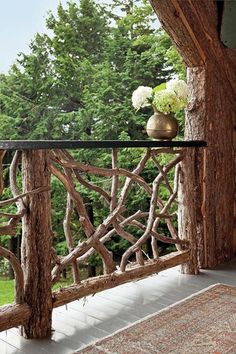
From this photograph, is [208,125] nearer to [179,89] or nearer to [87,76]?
Answer: [179,89]

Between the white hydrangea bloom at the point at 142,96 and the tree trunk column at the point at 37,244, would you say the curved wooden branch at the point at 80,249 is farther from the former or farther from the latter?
the white hydrangea bloom at the point at 142,96

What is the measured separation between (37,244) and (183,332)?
851 mm

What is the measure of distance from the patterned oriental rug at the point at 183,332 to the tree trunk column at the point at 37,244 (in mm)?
281

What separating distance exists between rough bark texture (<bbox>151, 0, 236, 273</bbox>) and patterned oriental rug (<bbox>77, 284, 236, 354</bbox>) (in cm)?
69

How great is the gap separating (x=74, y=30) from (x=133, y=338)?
135 inches

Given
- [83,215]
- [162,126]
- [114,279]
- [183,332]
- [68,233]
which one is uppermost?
[162,126]

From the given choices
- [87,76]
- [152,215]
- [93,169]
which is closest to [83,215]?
[93,169]

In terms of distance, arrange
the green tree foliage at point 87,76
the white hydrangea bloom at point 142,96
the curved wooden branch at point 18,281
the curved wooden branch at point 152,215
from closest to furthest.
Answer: the curved wooden branch at point 18,281, the curved wooden branch at point 152,215, the white hydrangea bloom at point 142,96, the green tree foliage at point 87,76

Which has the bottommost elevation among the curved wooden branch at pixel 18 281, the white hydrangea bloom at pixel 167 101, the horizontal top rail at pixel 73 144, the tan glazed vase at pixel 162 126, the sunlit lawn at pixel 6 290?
the sunlit lawn at pixel 6 290

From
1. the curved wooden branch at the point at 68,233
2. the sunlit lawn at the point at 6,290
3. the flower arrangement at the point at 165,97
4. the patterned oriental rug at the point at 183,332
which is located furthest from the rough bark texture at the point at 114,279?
the sunlit lawn at the point at 6,290

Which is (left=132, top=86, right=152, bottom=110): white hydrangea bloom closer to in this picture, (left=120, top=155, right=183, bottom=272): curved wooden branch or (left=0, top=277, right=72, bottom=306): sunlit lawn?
(left=120, top=155, right=183, bottom=272): curved wooden branch

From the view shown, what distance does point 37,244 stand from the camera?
1.95 metres

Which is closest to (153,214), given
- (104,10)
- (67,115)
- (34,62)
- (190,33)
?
(190,33)

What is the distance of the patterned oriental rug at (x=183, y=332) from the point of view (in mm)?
1875
